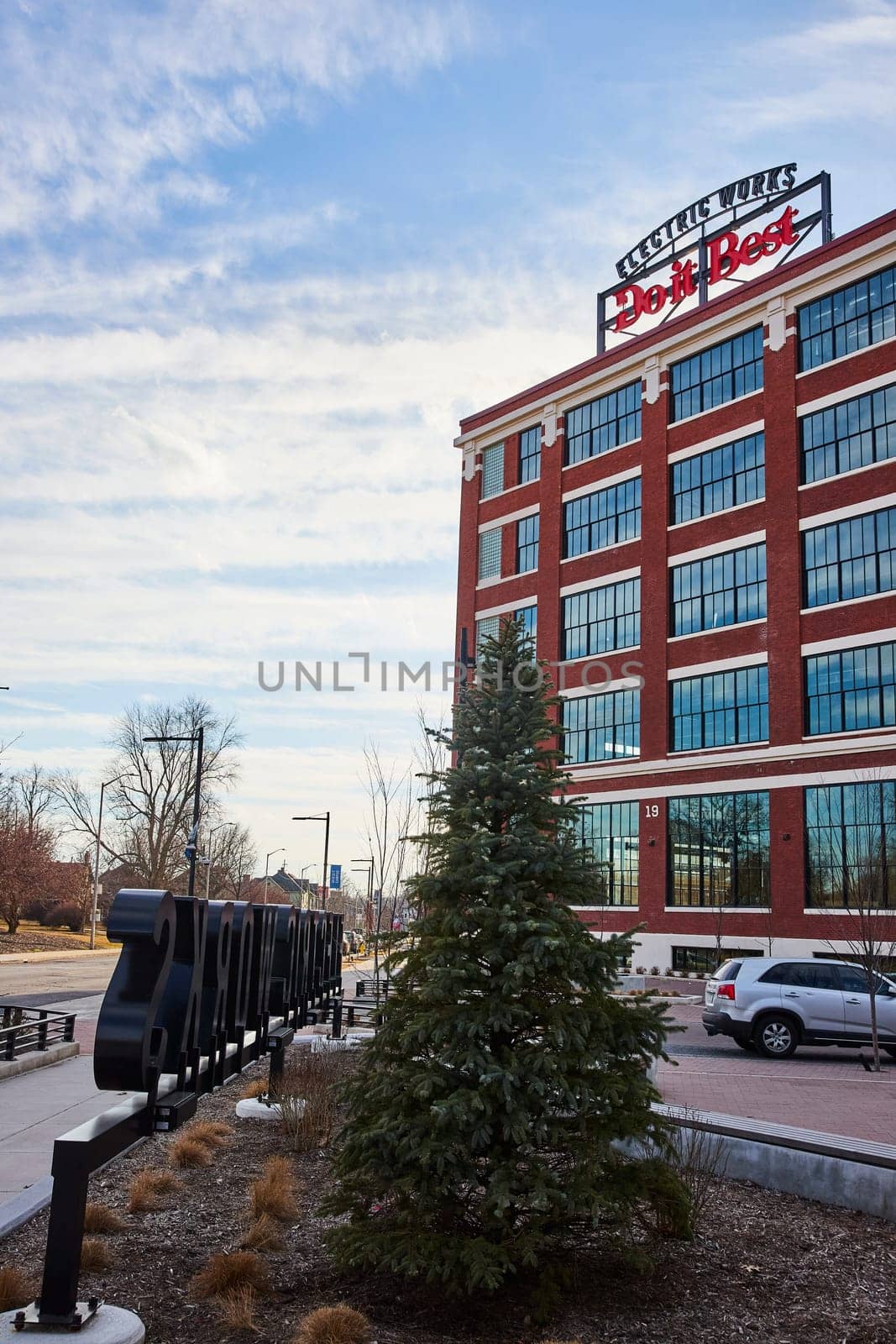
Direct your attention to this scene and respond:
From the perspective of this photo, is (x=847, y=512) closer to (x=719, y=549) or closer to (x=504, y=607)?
(x=719, y=549)

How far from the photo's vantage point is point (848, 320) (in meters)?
35.4

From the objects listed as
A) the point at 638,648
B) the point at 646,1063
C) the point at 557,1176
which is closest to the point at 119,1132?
the point at 557,1176

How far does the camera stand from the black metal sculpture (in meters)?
5.53

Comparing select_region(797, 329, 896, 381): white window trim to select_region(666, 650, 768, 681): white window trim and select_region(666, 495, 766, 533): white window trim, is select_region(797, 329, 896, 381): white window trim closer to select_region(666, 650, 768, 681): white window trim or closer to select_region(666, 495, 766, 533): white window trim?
select_region(666, 495, 766, 533): white window trim

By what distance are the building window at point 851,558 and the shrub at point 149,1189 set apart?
2914 cm

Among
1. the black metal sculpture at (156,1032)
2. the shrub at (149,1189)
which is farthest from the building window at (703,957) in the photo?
the shrub at (149,1189)

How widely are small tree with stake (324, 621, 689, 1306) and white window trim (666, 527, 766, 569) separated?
32.0m

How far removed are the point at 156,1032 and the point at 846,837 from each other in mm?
29116

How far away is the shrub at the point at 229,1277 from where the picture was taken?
609 cm

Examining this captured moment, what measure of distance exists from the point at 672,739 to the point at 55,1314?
35209mm

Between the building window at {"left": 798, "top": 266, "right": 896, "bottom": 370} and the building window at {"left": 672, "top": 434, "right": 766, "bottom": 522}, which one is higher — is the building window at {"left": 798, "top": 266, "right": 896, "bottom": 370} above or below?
above

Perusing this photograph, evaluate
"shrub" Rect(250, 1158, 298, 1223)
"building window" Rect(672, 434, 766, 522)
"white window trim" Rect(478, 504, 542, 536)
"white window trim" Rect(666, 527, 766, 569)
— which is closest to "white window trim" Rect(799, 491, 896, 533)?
"white window trim" Rect(666, 527, 766, 569)

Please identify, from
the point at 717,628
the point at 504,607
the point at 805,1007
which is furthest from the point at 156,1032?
the point at 504,607

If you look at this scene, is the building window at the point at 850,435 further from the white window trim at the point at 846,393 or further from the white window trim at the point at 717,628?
the white window trim at the point at 717,628
